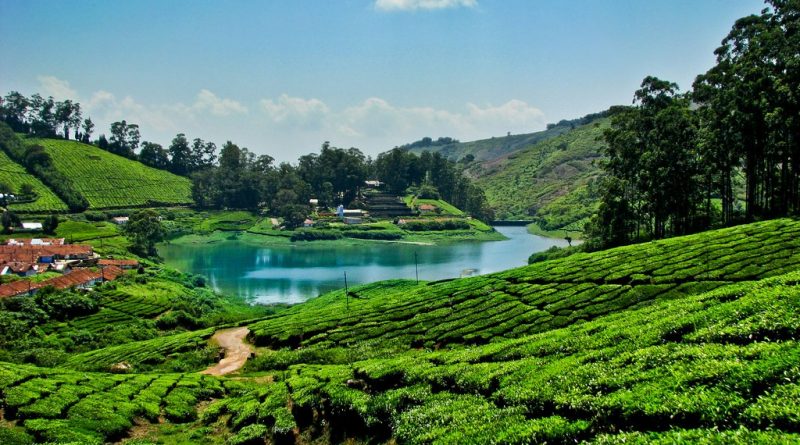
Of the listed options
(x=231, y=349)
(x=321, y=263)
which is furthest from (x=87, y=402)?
(x=321, y=263)

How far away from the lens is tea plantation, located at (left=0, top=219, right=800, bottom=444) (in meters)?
11.1

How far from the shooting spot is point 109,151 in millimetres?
190750

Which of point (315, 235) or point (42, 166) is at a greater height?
point (42, 166)

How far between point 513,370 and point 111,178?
594 ft

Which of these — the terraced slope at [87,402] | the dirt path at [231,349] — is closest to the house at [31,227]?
the dirt path at [231,349]

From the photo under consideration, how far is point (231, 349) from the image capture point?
41.5 meters

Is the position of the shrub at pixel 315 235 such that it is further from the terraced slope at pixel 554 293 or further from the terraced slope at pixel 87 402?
the terraced slope at pixel 87 402

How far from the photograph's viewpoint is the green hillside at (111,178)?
157 metres

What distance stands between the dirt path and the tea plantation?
4.74ft

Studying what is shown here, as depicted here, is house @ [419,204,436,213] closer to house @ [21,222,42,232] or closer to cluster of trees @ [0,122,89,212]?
cluster of trees @ [0,122,89,212]

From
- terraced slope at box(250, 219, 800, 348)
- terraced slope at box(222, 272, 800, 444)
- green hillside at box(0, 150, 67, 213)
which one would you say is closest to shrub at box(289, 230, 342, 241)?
green hillside at box(0, 150, 67, 213)

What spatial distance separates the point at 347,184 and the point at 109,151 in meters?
89.9

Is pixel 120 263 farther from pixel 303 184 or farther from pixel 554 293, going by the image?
pixel 303 184

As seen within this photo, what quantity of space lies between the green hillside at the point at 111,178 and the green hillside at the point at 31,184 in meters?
9.28
